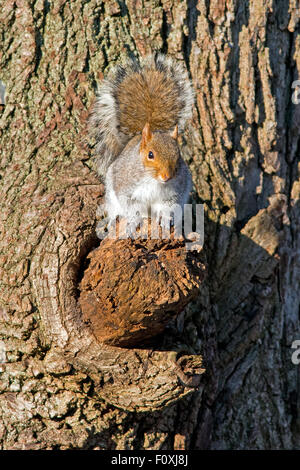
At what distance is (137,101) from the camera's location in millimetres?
2016

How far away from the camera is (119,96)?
2.00 m

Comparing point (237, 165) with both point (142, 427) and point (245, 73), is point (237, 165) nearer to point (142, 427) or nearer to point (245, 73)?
point (245, 73)

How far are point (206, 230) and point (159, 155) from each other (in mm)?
421

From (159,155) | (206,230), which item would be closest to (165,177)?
(159,155)

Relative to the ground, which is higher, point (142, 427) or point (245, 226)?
point (245, 226)

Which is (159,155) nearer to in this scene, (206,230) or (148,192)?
(148,192)

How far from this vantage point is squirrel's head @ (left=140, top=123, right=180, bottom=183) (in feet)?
5.91

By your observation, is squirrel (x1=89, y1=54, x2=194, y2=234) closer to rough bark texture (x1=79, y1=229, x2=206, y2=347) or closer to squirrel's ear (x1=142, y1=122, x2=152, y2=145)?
squirrel's ear (x1=142, y1=122, x2=152, y2=145)

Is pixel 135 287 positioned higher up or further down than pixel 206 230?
further down

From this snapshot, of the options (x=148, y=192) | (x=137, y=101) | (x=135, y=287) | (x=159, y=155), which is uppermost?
(x=137, y=101)

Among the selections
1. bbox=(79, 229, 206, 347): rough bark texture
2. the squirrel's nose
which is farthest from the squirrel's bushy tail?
bbox=(79, 229, 206, 347): rough bark texture

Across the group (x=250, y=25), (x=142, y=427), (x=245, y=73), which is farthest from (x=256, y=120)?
(x=142, y=427)

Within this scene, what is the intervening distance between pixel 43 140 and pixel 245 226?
84 centimetres

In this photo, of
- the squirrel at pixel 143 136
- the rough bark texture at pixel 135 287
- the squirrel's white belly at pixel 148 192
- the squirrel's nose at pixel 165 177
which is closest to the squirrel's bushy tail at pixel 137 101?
the squirrel at pixel 143 136
